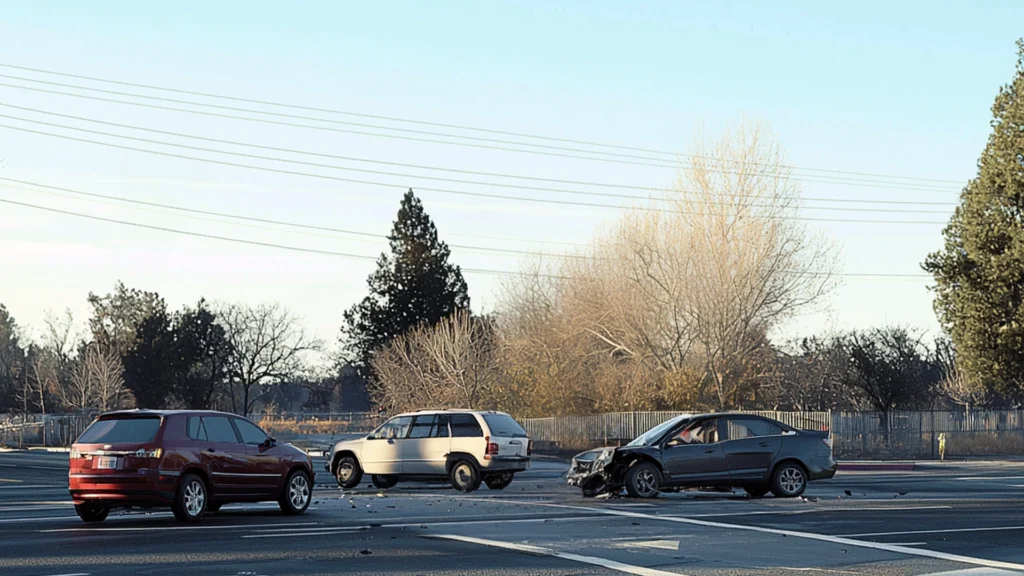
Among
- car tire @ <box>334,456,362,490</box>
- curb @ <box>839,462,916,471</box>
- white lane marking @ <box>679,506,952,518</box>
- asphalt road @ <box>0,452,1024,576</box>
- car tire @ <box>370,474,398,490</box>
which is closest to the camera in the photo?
asphalt road @ <box>0,452,1024,576</box>

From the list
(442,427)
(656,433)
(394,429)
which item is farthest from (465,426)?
(656,433)

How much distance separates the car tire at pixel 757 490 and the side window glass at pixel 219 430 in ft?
32.2

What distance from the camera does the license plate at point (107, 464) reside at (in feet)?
54.8

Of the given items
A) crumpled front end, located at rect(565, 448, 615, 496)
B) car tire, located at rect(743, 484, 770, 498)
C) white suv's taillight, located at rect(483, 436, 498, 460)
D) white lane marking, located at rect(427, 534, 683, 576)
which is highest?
white suv's taillight, located at rect(483, 436, 498, 460)

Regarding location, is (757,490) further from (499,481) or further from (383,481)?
(383,481)

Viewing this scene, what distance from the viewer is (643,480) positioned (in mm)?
22359

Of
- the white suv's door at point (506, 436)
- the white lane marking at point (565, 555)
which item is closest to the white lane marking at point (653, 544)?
the white lane marking at point (565, 555)

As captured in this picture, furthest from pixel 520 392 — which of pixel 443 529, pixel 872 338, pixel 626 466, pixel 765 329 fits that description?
pixel 443 529

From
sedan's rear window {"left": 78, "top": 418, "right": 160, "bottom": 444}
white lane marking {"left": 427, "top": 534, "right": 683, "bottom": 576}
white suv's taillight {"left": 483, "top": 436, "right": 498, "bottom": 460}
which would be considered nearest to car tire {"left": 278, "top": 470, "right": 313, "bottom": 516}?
sedan's rear window {"left": 78, "top": 418, "right": 160, "bottom": 444}

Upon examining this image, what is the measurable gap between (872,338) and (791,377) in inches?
250

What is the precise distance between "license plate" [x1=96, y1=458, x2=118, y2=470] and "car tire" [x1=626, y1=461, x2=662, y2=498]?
31.1 ft

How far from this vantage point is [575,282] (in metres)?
53.8

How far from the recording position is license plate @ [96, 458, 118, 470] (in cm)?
1670

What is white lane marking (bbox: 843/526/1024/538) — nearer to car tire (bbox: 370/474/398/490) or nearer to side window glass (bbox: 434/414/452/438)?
side window glass (bbox: 434/414/452/438)
